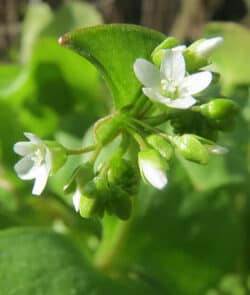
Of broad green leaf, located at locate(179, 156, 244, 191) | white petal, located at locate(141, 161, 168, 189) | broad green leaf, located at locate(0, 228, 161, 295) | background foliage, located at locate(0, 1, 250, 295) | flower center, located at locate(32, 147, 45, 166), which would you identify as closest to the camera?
white petal, located at locate(141, 161, 168, 189)

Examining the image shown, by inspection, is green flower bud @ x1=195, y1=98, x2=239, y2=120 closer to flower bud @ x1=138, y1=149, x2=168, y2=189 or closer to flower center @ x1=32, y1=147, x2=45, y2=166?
flower bud @ x1=138, y1=149, x2=168, y2=189

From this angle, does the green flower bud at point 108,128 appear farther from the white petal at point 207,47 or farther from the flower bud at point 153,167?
the white petal at point 207,47

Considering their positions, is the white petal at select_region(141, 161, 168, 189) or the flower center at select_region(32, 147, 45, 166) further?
the flower center at select_region(32, 147, 45, 166)

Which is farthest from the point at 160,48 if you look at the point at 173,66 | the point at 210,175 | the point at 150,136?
the point at 210,175

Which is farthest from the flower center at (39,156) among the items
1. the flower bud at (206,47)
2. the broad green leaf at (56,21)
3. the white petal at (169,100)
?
the broad green leaf at (56,21)

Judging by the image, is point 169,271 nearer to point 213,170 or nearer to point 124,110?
point 213,170

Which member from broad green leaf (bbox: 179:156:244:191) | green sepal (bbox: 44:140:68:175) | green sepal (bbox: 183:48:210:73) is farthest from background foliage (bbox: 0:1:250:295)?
green sepal (bbox: 44:140:68:175)

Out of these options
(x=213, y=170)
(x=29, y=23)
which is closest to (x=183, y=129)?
Answer: (x=213, y=170)
